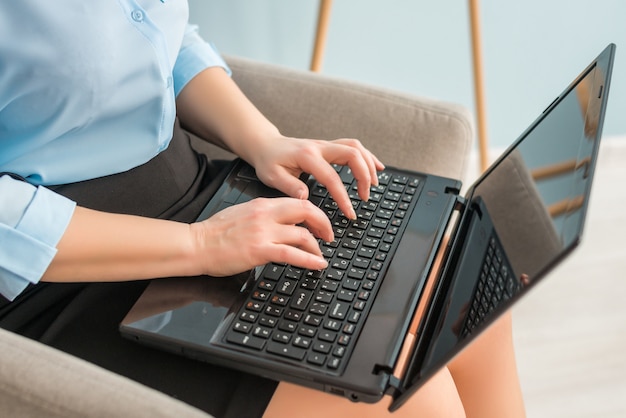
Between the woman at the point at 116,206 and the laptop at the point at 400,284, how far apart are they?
35 millimetres

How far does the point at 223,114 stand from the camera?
3.68ft

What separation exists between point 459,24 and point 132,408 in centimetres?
142

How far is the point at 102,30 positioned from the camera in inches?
34.5

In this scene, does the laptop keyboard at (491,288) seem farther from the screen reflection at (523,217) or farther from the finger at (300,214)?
the finger at (300,214)

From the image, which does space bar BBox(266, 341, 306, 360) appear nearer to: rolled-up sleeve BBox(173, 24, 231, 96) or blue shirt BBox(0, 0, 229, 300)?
blue shirt BBox(0, 0, 229, 300)

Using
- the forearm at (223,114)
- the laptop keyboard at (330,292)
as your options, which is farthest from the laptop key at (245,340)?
the forearm at (223,114)

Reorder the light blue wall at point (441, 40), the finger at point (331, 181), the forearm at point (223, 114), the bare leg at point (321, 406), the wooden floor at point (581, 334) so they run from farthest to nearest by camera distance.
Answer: the light blue wall at point (441, 40) → the wooden floor at point (581, 334) → the forearm at point (223, 114) → the finger at point (331, 181) → the bare leg at point (321, 406)

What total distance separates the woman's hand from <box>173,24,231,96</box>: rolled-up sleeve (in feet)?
0.53

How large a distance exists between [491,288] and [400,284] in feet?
0.41

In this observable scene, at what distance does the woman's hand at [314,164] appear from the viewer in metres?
1.00

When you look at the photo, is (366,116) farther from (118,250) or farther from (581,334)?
(581,334)

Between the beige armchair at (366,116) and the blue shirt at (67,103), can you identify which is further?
the beige armchair at (366,116)

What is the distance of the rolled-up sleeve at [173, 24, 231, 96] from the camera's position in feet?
3.74

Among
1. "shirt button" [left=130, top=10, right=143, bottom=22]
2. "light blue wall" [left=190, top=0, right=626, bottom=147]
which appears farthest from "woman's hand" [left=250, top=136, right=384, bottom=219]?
"light blue wall" [left=190, top=0, right=626, bottom=147]
